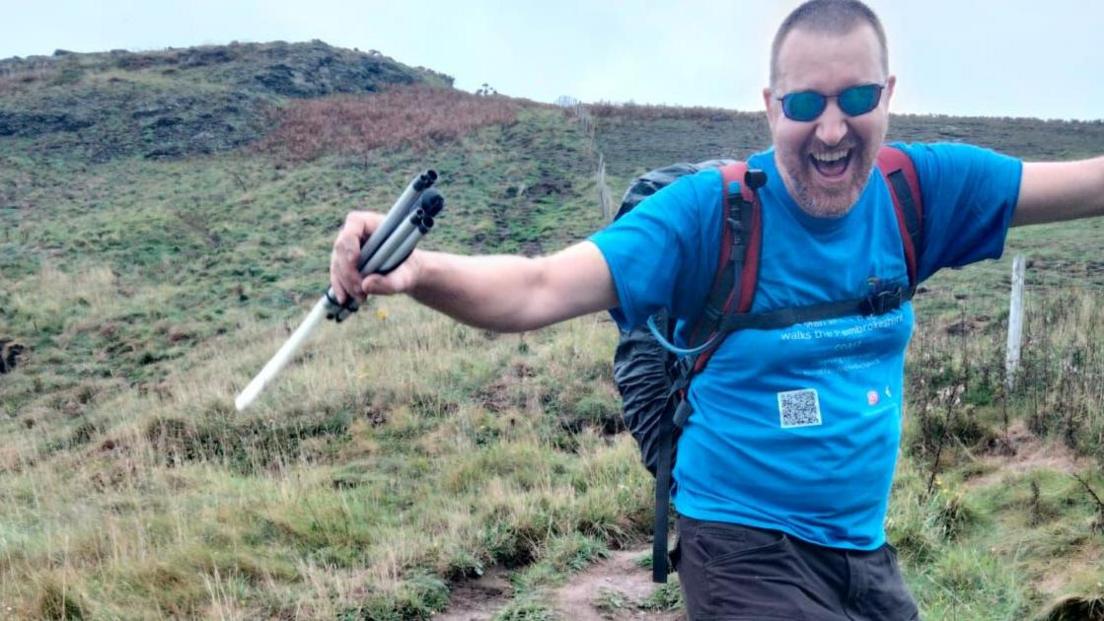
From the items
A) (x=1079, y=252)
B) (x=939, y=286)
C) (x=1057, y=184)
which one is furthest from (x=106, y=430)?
(x=1079, y=252)

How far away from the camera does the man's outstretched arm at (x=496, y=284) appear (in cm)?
171

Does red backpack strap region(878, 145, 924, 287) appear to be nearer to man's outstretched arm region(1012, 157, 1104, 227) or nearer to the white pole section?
man's outstretched arm region(1012, 157, 1104, 227)

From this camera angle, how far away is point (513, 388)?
328 inches

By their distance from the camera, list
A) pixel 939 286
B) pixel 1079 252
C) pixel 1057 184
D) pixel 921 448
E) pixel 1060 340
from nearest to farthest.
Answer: pixel 1057 184 → pixel 921 448 → pixel 1060 340 → pixel 939 286 → pixel 1079 252

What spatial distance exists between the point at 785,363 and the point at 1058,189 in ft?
3.24

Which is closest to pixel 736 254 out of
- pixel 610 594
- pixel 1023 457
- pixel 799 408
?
pixel 799 408

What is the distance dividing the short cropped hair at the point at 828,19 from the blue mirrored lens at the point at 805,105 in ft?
0.30

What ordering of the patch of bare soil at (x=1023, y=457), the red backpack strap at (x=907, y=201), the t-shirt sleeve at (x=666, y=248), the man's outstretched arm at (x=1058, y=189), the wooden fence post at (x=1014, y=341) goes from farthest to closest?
the wooden fence post at (x=1014, y=341), the patch of bare soil at (x=1023, y=457), the man's outstretched arm at (x=1058, y=189), the red backpack strap at (x=907, y=201), the t-shirt sleeve at (x=666, y=248)

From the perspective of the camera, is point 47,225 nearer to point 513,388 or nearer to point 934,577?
point 513,388

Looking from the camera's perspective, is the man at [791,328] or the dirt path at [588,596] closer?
the man at [791,328]

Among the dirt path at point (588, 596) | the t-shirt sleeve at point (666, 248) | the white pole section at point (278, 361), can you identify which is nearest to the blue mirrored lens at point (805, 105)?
the t-shirt sleeve at point (666, 248)

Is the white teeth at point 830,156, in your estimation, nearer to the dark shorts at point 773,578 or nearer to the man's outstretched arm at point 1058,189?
the man's outstretched arm at point 1058,189

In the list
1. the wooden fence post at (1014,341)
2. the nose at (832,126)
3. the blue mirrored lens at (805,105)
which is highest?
the blue mirrored lens at (805,105)

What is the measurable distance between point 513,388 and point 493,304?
645 centimetres
